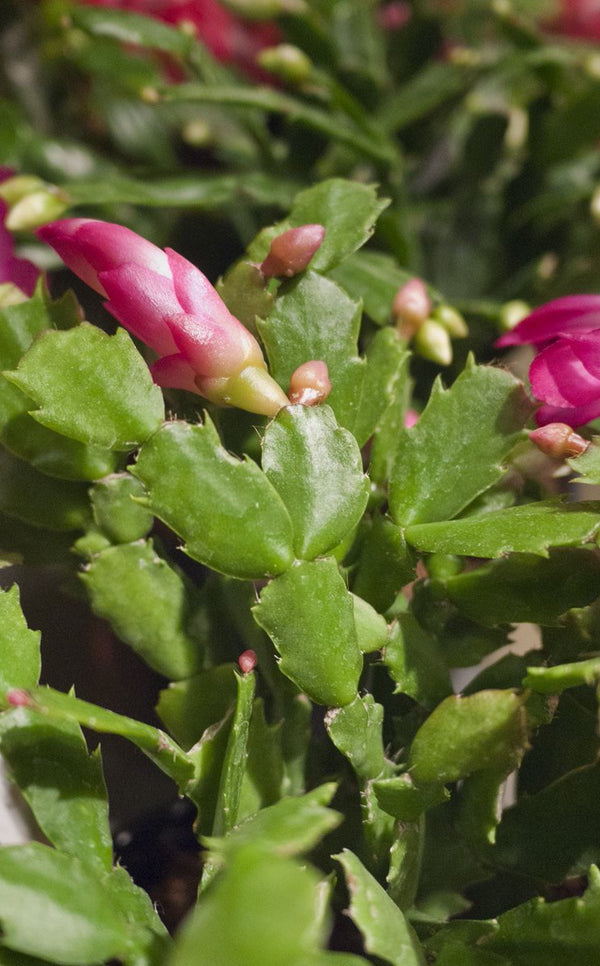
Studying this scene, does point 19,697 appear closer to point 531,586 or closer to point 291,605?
point 291,605

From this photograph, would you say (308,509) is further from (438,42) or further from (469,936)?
Result: (438,42)

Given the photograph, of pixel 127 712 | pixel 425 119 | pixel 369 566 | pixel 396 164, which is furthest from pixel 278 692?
pixel 425 119

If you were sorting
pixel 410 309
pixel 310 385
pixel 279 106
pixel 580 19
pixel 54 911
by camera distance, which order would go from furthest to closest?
1. pixel 580 19
2. pixel 279 106
3. pixel 410 309
4. pixel 310 385
5. pixel 54 911

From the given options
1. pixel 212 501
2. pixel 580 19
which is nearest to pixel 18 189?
pixel 212 501

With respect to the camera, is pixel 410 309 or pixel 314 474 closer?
pixel 314 474

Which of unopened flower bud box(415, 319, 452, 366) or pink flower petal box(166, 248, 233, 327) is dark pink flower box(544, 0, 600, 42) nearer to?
unopened flower bud box(415, 319, 452, 366)

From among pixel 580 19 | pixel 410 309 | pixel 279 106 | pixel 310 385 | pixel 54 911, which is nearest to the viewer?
pixel 54 911

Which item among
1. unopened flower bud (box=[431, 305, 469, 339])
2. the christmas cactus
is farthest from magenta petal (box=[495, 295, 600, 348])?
unopened flower bud (box=[431, 305, 469, 339])
